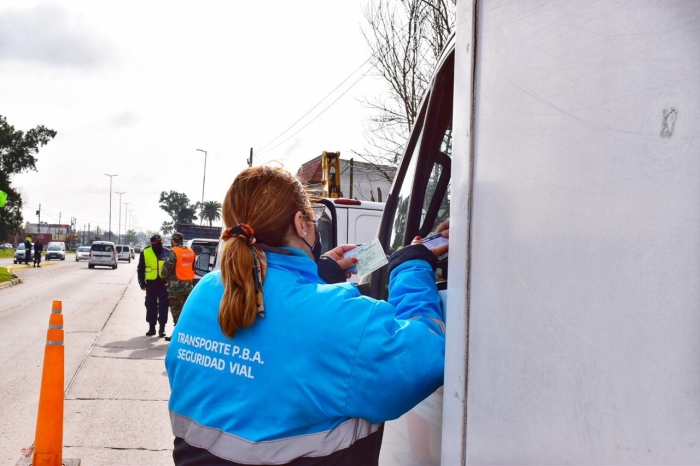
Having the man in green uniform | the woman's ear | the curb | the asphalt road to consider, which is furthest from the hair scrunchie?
the curb

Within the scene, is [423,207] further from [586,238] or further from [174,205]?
[174,205]

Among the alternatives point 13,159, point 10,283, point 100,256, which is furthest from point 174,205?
point 10,283

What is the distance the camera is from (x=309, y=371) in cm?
158

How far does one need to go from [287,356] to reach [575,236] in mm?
834

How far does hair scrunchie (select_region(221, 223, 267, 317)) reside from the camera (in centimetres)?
164

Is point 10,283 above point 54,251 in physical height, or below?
below

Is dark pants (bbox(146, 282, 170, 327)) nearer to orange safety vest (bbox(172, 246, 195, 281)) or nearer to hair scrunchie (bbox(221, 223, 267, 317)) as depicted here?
orange safety vest (bbox(172, 246, 195, 281))

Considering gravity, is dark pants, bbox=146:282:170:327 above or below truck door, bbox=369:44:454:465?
below

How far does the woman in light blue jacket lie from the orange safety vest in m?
9.37

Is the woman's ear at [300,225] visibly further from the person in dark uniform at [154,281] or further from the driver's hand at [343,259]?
the person in dark uniform at [154,281]

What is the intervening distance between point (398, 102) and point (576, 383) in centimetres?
1254

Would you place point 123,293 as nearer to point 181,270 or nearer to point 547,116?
point 181,270

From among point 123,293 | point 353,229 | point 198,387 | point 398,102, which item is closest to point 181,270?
point 353,229

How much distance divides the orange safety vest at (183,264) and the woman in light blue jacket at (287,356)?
9371 millimetres
